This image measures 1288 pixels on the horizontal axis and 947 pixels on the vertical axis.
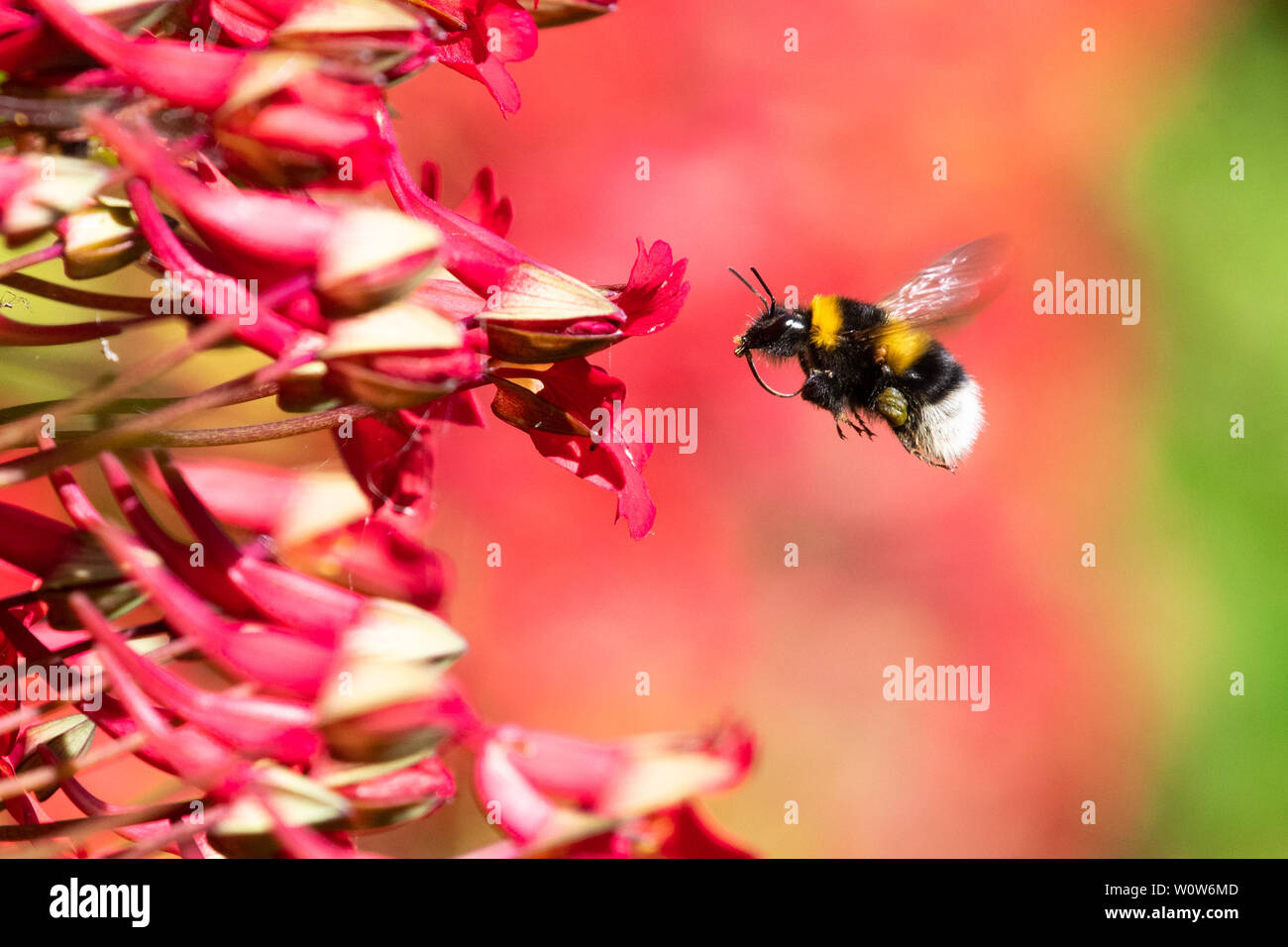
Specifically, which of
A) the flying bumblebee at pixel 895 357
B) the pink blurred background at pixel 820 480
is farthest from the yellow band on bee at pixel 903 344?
the pink blurred background at pixel 820 480

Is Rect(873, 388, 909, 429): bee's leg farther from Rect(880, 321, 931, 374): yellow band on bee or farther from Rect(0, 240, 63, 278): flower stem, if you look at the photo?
Rect(0, 240, 63, 278): flower stem

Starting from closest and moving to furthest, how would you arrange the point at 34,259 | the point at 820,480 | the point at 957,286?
the point at 34,259
the point at 957,286
the point at 820,480

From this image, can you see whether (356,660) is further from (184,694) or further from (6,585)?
(6,585)

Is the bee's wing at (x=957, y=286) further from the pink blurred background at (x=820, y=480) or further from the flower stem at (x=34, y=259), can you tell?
the pink blurred background at (x=820, y=480)

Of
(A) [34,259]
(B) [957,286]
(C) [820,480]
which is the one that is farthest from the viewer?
(C) [820,480]

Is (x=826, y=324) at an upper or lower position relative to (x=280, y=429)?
upper

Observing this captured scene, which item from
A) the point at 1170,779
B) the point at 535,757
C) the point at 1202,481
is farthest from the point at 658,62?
the point at 535,757

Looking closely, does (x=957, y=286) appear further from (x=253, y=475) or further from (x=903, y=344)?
(x=253, y=475)

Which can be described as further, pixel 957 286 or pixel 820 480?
pixel 820 480

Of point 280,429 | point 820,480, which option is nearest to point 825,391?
point 280,429
